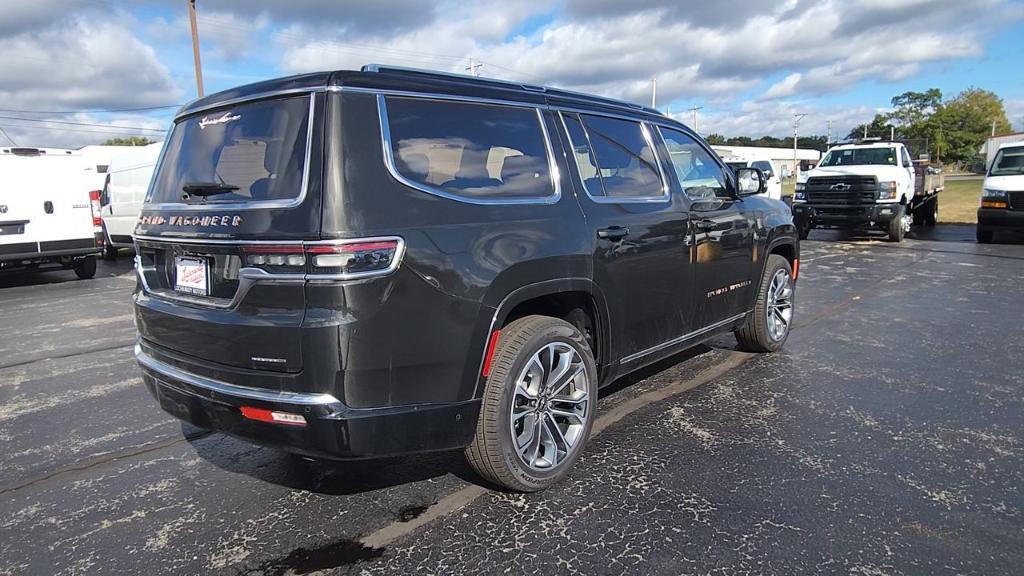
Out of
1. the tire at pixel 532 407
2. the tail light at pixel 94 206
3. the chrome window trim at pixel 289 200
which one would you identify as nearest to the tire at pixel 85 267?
the tail light at pixel 94 206

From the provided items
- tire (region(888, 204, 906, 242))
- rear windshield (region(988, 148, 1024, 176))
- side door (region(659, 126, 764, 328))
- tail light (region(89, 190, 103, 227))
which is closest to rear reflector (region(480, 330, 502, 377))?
side door (region(659, 126, 764, 328))

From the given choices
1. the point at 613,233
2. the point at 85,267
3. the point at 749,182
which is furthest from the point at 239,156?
the point at 85,267

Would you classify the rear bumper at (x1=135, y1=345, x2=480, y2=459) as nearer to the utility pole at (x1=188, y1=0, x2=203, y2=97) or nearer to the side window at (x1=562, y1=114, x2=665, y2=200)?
the side window at (x1=562, y1=114, x2=665, y2=200)

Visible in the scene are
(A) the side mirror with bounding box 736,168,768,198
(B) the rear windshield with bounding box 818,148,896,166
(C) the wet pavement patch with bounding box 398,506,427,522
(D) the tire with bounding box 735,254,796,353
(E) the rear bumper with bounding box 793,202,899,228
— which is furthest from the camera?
(B) the rear windshield with bounding box 818,148,896,166

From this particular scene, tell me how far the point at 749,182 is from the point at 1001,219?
11.1 metres

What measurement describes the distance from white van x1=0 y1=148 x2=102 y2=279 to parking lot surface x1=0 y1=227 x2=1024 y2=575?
6681 mm

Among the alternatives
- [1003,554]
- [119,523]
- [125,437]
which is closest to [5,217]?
[125,437]

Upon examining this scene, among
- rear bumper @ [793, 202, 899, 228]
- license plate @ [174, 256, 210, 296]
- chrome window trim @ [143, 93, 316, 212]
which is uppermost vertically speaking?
chrome window trim @ [143, 93, 316, 212]

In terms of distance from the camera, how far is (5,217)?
34.8 ft

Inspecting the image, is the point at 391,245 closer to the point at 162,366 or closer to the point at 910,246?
the point at 162,366

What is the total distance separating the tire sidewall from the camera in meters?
2.96

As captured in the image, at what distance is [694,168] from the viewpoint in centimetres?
463

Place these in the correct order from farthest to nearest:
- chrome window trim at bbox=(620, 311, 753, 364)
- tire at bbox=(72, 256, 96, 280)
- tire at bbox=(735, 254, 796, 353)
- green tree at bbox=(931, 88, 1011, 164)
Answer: green tree at bbox=(931, 88, 1011, 164), tire at bbox=(72, 256, 96, 280), tire at bbox=(735, 254, 796, 353), chrome window trim at bbox=(620, 311, 753, 364)

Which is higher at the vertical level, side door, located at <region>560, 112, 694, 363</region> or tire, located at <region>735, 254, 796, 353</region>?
side door, located at <region>560, 112, 694, 363</region>
